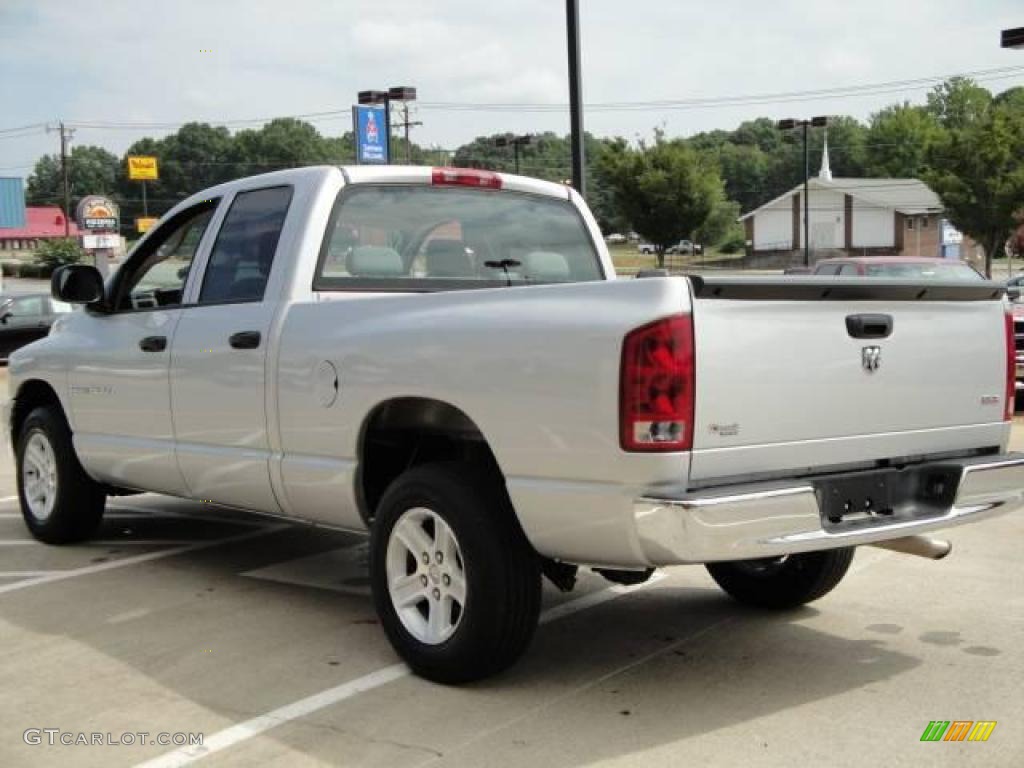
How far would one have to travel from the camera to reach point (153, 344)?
5.96 m

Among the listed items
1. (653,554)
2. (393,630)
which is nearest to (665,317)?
(653,554)

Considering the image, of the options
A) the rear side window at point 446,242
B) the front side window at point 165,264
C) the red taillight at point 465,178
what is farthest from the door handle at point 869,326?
the front side window at point 165,264

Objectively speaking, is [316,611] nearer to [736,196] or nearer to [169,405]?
[169,405]

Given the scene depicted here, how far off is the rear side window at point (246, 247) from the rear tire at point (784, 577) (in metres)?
2.44

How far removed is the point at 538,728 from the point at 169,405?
9.01 ft

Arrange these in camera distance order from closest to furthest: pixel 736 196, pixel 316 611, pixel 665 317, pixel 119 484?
pixel 665 317 < pixel 316 611 < pixel 119 484 < pixel 736 196

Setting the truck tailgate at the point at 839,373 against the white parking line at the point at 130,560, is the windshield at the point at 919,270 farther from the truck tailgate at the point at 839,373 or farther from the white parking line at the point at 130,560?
the truck tailgate at the point at 839,373

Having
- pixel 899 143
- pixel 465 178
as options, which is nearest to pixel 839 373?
pixel 465 178

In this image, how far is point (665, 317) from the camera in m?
3.75

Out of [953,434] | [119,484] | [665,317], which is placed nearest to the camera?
[665,317]

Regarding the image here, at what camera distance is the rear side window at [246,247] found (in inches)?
217

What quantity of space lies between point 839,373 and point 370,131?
2470cm

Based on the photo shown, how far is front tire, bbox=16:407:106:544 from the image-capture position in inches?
271

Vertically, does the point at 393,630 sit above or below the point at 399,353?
below
